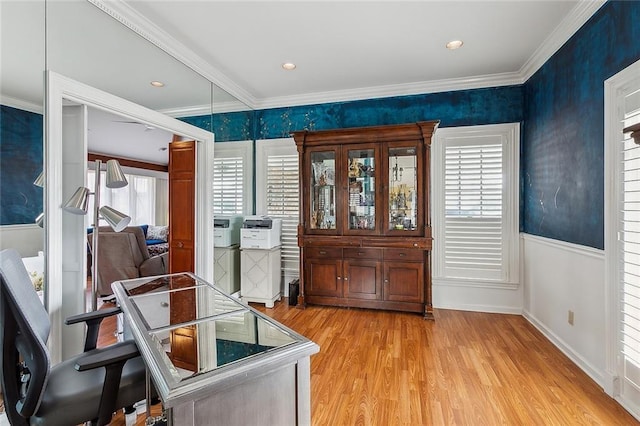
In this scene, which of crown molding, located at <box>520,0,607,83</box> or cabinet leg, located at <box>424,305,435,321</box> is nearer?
crown molding, located at <box>520,0,607,83</box>

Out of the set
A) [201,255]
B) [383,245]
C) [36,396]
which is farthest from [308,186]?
[36,396]

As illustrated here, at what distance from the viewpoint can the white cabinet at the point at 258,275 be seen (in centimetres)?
389

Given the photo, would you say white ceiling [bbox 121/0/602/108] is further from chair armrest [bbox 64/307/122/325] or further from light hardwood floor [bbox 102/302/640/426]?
light hardwood floor [bbox 102/302/640/426]

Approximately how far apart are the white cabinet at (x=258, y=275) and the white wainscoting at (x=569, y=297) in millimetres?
2975

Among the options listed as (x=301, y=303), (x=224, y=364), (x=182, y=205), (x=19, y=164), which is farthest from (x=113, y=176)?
(x=301, y=303)

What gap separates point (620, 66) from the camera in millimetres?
1974

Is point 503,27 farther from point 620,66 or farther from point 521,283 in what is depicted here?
point 521,283

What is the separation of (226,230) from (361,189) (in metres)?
1.83

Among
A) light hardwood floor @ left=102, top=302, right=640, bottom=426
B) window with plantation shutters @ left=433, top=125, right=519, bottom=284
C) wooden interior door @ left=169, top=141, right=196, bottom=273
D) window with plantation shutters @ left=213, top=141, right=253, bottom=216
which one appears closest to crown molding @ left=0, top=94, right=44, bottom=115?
wooden interior door @ left=169, top=141, right=196, bottom=273

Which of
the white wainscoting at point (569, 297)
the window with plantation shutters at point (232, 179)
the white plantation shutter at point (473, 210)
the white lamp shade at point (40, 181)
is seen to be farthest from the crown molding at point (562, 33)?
the white lamp shade at point (40, 181)

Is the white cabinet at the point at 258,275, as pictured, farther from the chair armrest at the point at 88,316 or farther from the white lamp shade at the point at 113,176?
the chair armrest at the point at 88,316

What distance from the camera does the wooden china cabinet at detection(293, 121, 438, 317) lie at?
→ 349cm

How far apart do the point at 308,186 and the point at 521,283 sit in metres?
2.76

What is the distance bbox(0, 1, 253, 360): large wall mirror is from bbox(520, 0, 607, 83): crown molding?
341 cm
